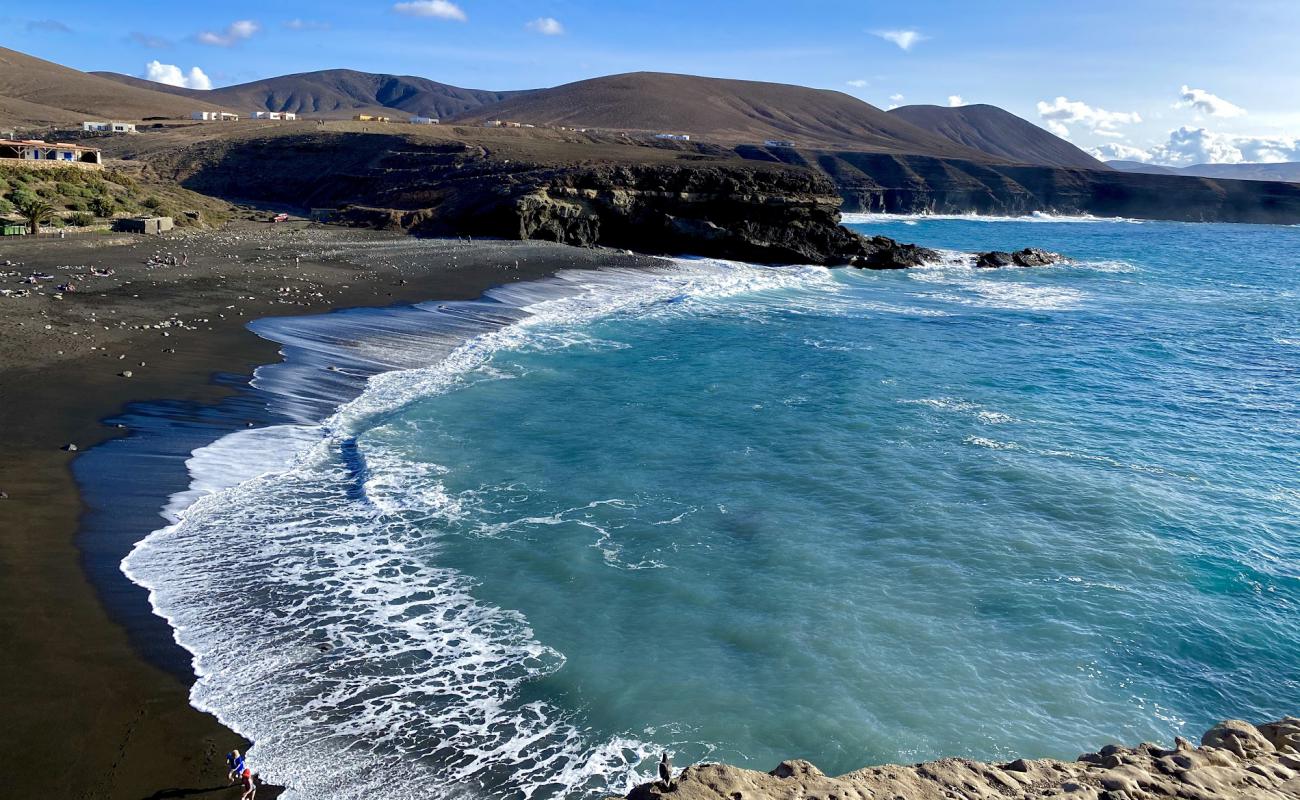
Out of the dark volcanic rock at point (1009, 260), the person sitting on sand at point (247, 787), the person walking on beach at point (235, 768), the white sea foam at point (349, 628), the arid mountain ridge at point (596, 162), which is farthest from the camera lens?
Answer: the dark volcanic rock at point (1009, 260)

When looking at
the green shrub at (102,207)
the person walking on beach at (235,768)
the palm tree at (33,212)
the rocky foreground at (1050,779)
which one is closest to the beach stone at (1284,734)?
the rocky foreground at (1050,779)

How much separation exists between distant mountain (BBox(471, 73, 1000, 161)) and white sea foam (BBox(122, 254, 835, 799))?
459 ft

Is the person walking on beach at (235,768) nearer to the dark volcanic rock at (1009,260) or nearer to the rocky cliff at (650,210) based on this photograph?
the rocky cliff at (650,210)

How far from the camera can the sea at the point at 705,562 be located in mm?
9469

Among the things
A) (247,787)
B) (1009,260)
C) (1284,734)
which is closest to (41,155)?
(247,787)

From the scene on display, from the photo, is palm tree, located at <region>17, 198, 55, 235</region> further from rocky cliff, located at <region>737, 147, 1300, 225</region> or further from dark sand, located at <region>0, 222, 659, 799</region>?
rocky cliff, located at <region>737, 147, 1300, 225</region>

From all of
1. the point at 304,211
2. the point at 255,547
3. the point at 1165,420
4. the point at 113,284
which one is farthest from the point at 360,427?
the point at 304,211

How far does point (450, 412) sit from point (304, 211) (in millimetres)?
50871

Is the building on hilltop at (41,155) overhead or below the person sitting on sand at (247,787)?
overhead

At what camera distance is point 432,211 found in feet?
184

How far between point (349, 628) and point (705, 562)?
5466 millimetres

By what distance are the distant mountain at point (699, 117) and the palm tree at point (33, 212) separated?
121 metres

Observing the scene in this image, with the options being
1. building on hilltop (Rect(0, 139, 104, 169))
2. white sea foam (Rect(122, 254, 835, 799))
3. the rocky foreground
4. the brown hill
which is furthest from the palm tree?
the brown hill

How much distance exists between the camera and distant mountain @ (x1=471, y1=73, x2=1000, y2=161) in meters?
163
